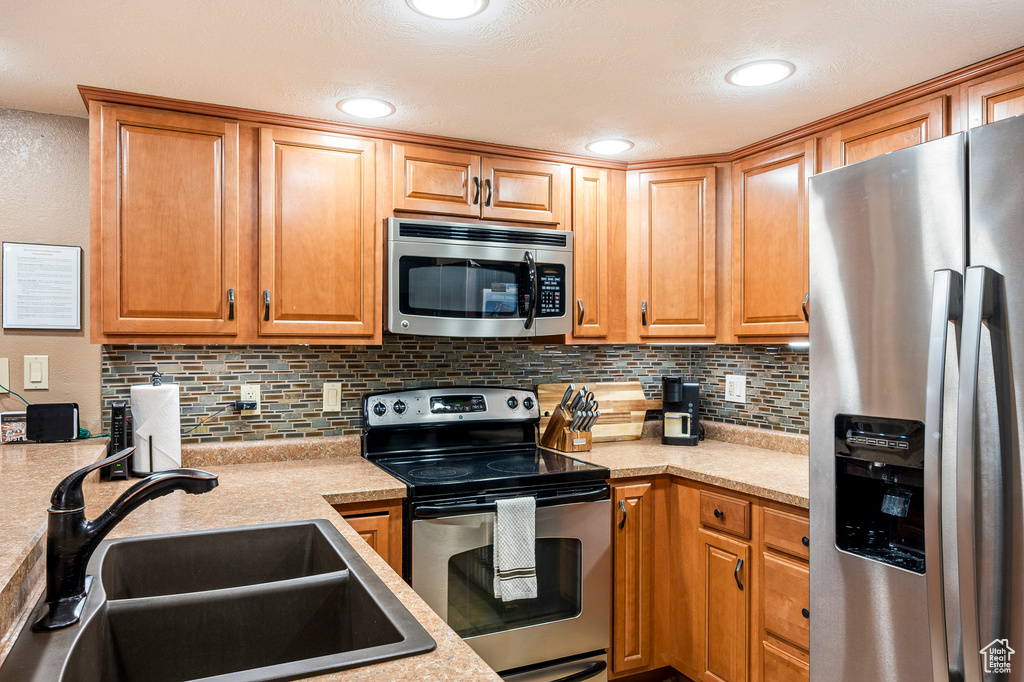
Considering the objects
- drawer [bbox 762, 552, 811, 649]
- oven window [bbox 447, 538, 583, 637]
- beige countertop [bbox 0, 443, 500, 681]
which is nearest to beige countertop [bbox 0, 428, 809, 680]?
beige countertop [bbox 0, 443, 500, 681]

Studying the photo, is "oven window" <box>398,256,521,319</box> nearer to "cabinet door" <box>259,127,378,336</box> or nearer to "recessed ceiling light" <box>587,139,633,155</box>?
"cabinet door" <box>259,127,378,336</box>

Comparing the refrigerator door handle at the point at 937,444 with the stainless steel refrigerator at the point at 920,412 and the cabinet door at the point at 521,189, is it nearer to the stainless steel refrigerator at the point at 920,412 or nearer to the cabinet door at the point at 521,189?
the stainless steel refrigerator at the point at 920,412

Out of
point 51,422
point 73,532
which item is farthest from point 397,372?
point 73,532

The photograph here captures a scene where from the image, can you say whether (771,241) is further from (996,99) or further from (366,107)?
(366,107)

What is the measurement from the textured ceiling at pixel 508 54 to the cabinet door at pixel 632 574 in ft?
4.62

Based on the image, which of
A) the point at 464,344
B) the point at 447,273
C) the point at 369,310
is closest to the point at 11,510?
the point at 369,310

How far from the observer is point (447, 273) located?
8.34 feet

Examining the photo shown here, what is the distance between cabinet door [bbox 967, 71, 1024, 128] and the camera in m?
1.81

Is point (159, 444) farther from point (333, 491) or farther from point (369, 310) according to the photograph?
point (369, 310)

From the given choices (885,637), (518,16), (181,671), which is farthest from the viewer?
(518,16)

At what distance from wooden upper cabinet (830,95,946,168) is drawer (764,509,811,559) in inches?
43.9

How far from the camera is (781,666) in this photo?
2156 mm

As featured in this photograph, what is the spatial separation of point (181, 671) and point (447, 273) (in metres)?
1.65

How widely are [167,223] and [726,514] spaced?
215 centimetres
